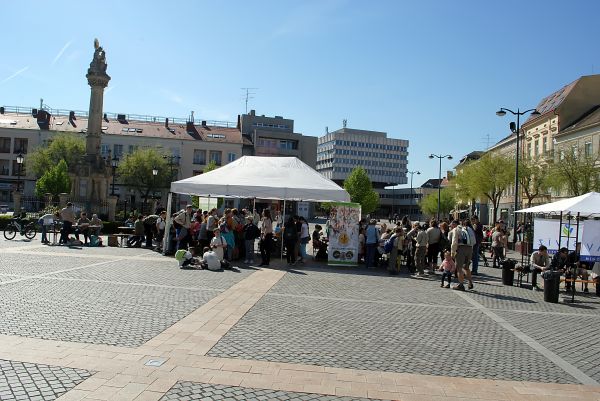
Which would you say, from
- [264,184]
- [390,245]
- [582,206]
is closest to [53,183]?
[264,184]

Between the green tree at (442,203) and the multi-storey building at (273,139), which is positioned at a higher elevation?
the multi-storey building at (273,139)

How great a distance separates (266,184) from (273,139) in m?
68.4

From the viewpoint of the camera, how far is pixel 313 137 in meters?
88.8

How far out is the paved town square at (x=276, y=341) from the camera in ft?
18.2

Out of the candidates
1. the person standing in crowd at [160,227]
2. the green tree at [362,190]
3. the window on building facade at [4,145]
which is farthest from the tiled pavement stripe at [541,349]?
the window on building facade at [4,145]

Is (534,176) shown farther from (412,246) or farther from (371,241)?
(371,241)

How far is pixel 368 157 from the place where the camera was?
138 meters

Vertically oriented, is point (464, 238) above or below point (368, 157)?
below

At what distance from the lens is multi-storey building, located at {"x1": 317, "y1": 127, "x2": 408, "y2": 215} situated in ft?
441

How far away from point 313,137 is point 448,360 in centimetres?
8297

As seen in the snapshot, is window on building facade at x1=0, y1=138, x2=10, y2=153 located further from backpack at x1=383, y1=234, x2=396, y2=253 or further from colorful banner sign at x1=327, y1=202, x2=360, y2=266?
backpack at x1=383, y1=234, x2=396, y2=253

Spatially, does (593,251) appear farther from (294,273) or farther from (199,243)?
(199,243)

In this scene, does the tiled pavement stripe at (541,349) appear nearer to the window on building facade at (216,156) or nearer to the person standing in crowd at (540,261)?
the person standing in crowd at (540,261)

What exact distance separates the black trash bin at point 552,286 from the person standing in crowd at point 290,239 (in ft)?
26.2
